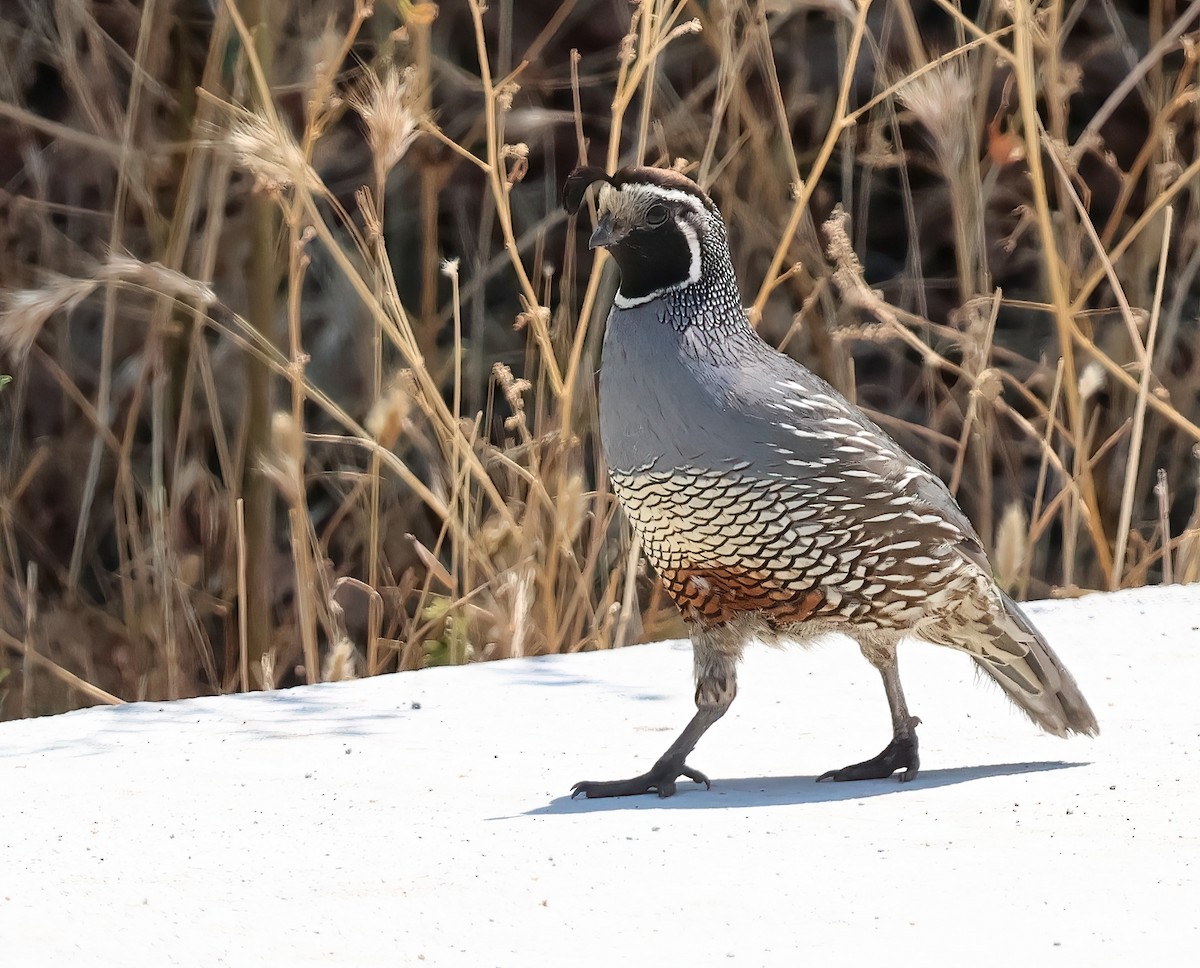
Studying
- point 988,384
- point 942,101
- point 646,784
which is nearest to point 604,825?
point 646,784

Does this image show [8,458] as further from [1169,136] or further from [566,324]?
[1169,136]

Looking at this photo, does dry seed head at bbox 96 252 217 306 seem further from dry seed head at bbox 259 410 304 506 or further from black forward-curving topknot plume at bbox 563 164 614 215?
black forward-curving topknot plume at bbox 563 164 614 215

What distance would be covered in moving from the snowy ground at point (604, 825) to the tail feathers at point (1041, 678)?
0.18ft

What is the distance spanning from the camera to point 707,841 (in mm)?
2385

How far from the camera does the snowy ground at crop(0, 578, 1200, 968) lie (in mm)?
1995

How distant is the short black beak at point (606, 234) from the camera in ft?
9.14

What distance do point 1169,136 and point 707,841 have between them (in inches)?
96.2

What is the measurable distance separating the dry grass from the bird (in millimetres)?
728

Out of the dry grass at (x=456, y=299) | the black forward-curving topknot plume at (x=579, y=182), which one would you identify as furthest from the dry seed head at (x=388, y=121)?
the black forward-curving topknot plume at (x=579, y=182)

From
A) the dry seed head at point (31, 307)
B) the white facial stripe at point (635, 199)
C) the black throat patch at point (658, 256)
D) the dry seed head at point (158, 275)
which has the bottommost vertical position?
the dry seed head at point (31, 307)

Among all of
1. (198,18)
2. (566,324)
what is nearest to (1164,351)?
(566,324)

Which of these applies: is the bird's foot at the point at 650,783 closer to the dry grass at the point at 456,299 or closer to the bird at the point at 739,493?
the bird at the point at 739,493

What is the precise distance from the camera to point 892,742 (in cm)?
290

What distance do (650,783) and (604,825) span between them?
29 cm
